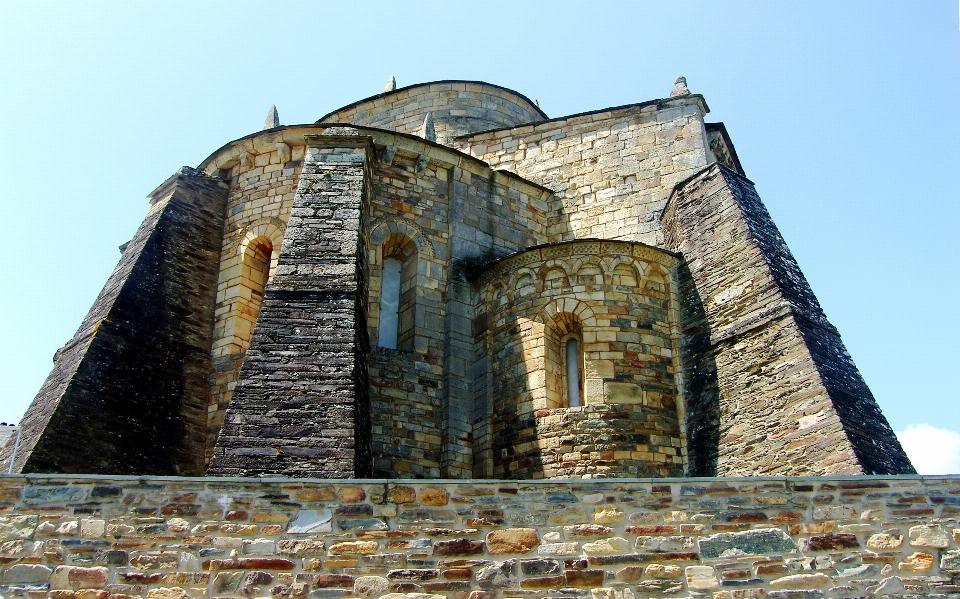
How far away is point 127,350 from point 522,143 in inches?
312

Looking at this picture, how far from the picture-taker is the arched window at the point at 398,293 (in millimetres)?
12750

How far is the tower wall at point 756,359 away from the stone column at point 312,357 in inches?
168

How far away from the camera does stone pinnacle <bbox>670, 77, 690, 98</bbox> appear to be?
1554 centimetres

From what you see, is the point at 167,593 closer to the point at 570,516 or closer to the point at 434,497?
the point at 434,497

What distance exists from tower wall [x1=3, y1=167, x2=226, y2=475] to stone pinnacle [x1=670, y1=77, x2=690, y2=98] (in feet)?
25.0

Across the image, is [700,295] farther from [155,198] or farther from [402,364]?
[155,198]

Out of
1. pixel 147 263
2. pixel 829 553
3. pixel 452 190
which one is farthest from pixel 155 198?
pixel 829 553

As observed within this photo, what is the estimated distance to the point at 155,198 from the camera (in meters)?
14.0

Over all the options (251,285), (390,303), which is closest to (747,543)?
(390,303)

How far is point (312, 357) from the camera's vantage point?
9.57 metres

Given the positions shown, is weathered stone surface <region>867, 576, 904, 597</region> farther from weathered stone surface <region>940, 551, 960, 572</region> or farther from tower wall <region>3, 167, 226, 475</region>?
tower wall <region>3, 167, 226, 475</region>

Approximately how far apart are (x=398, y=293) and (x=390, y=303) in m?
0.22

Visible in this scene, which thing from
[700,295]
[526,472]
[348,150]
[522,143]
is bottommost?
[526,472]

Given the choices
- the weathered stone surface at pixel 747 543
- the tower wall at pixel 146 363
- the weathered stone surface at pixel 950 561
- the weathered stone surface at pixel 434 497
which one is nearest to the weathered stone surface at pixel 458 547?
the weathered stone surface at pixel 434 497
